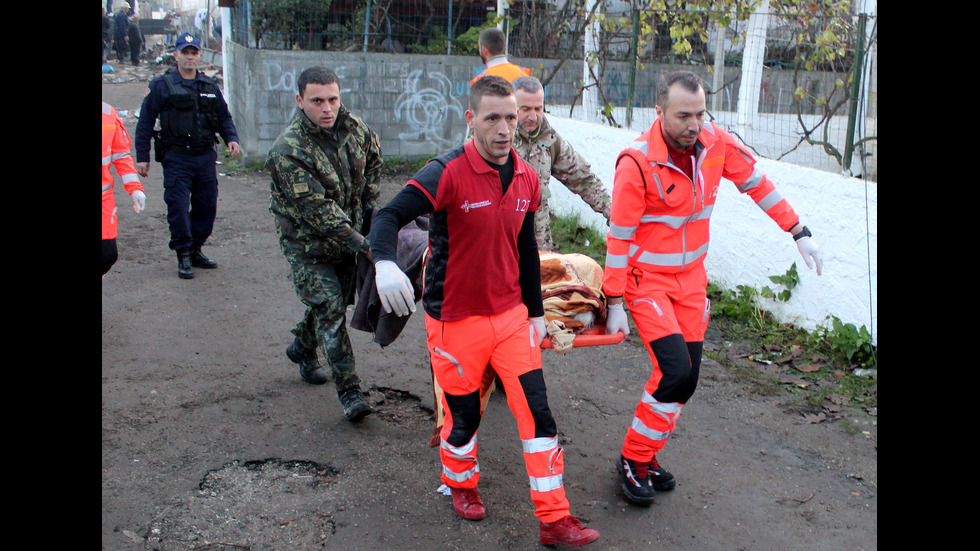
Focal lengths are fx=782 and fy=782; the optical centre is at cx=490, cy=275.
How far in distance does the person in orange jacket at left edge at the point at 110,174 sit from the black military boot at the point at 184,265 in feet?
4.68

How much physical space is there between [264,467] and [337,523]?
708mm

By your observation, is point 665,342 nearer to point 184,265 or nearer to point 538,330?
point 538,330

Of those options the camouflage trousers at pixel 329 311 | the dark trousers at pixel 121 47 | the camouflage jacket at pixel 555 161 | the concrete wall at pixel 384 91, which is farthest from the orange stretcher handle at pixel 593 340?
the dark trousers at pixel 121 47

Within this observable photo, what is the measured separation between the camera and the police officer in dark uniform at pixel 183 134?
7.46 m

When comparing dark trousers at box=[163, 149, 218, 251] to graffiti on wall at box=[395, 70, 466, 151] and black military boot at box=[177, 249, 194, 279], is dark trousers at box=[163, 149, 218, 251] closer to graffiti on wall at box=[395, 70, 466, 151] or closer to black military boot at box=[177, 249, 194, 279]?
black military boot at box=[177, 249, 194, 279]

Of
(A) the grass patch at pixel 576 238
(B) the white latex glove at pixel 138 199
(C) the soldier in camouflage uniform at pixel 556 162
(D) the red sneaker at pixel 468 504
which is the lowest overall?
(D) the red sneaker at pixel 468 504

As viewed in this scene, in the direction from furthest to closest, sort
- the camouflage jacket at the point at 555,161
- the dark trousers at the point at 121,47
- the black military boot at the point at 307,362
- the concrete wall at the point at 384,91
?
1. the dark trousers at the point at 121,47
2. the concrete wall at the point at 384,91
3. the black military boot at the point at 307,362
4. the camouflage jacket at the point at 555,161

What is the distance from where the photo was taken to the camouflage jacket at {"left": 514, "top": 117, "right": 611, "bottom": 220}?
4.75m

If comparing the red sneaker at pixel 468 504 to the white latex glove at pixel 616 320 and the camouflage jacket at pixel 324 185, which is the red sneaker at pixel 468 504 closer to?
the white latex glove at pixel 616 320

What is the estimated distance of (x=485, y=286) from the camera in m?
3.51

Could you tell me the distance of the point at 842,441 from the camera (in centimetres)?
469

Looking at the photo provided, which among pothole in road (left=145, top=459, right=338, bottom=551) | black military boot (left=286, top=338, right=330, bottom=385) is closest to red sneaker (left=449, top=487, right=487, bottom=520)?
pothole in road (left=145, top=459, right=338, bottom=551)
